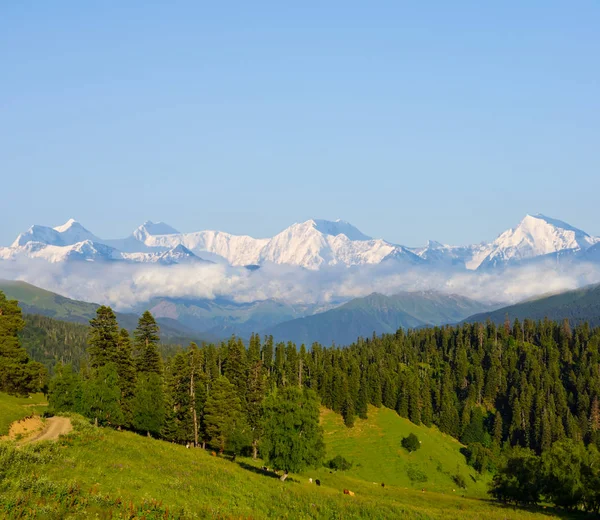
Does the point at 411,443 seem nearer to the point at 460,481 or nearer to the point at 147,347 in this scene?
the point at 460,481

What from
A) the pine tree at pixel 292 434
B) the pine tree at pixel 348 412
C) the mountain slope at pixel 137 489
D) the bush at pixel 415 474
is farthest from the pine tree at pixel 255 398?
the mountain slope at pixel 137 489

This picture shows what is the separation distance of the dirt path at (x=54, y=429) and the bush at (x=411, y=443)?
118298 millimetres

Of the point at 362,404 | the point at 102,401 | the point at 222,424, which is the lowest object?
the point at 362,404

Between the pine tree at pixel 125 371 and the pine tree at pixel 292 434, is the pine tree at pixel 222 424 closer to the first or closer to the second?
the pine tree at pixel 125 371

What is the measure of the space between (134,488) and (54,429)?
2508 centimetres

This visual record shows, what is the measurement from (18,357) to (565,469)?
89366mm

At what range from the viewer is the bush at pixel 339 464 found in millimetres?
142875

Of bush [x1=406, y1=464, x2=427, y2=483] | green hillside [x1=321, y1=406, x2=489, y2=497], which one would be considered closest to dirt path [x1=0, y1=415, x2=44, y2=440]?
green hillside [x1=321, y1=406, x2=489, y2=497]

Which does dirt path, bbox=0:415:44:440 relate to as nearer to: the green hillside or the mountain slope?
the mountain slope

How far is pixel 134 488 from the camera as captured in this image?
43500mm

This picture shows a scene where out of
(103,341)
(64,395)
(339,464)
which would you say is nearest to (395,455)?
(339,464)

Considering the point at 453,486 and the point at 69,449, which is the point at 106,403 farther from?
the point at 453,486

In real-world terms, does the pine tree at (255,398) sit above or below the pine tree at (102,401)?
below

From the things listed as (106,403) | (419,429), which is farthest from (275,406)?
(419,429)
